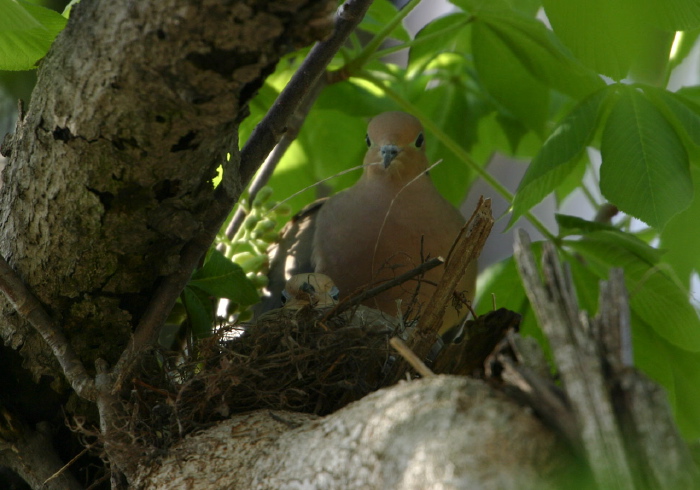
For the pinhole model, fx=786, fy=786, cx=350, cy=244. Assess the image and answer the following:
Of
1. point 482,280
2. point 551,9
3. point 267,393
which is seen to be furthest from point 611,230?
point 267,393

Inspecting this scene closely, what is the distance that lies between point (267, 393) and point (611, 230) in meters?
0.76

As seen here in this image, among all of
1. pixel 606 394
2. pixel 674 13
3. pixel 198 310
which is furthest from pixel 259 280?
pixel 606 394

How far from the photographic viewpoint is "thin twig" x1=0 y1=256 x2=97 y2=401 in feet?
3.65

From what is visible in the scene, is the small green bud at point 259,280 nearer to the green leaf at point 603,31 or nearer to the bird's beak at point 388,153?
the bird's beak at point 388,153

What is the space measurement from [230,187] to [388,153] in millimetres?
753

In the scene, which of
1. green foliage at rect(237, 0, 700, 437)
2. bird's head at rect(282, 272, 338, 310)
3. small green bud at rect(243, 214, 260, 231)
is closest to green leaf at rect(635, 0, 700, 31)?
green foliage at rect(237, 0, 700, 437)

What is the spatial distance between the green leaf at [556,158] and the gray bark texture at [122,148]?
48cm

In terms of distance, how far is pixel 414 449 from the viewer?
760 millimetres

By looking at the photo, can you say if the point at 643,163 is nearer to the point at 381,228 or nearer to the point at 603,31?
the point at 603,31

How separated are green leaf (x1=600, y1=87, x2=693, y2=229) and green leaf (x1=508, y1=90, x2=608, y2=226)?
0.13 ft

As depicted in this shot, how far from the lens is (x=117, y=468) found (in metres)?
1.12

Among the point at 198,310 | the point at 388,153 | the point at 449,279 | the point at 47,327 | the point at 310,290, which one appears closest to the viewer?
the point at 47,327

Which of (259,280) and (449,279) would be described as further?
(259,280)

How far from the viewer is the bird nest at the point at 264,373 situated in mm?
1134
